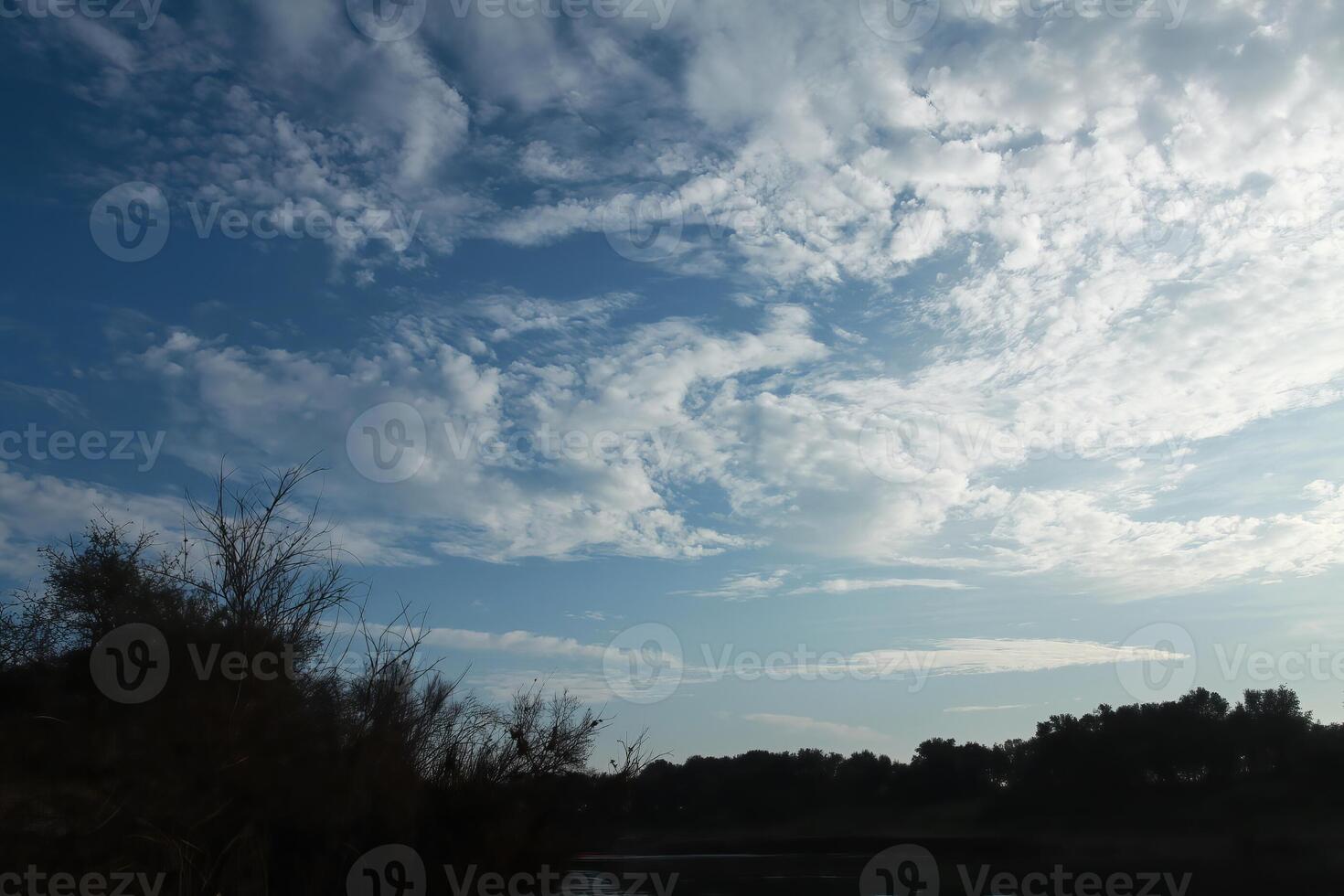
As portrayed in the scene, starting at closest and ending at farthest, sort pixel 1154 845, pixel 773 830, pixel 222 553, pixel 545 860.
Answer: pixel 222 553 < pixel 545 860 < pixel 1154 845 < pixel 773 830

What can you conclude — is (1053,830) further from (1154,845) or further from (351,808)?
(351,808)

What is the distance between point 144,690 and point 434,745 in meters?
6.36

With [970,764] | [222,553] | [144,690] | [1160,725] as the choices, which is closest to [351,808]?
[144,690]

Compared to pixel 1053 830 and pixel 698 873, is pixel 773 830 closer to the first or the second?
pixel 698 873

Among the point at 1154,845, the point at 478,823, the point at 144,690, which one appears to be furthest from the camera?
the point at 1154,845

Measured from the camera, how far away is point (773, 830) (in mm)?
83750

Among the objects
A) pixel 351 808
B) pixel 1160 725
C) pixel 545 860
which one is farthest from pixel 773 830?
pixel 351 808

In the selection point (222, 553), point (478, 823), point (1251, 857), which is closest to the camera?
point (222, 553)

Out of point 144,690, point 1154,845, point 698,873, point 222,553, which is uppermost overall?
point 222,553

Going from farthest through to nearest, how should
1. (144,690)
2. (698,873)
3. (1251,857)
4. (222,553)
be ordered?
(698,873)
(1251,857)
(222,553)
(144,690)

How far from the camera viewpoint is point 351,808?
1833 cm

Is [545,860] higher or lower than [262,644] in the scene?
lower

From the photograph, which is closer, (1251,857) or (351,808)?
(351,808)

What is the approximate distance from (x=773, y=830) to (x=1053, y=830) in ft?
88.0
